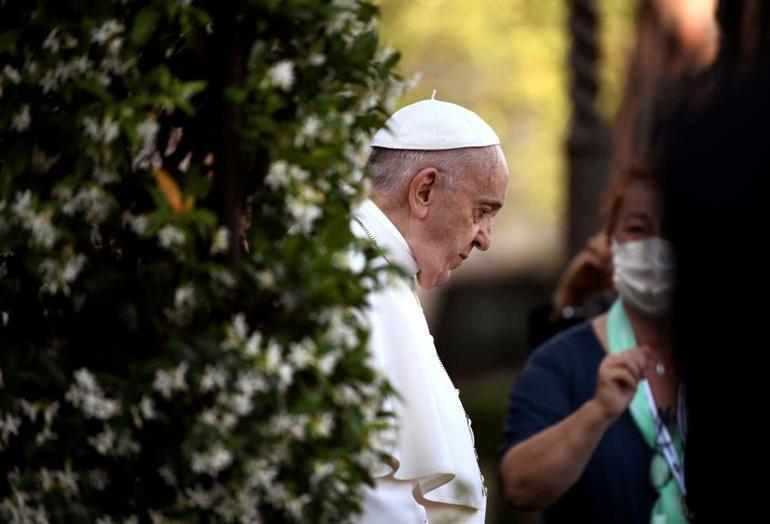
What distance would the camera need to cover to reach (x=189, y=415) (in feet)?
8.35

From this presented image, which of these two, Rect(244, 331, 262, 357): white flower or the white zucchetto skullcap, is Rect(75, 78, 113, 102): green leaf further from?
the white zucchetto skullcap

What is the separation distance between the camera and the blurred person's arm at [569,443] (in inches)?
180

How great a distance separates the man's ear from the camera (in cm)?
389

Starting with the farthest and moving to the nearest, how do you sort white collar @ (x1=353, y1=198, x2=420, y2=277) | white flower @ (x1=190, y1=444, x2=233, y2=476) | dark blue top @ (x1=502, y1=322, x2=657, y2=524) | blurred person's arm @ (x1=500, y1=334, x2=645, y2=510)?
dark blue top @ (x1=502, y1=322, x2=657, y2=524), blurred person's arm @ (x1=500, y1=334, x2=645, y2=510), white collar @ (x1=353, y1=198, x2=420, y2=277), white flower @ (x1=190, y1=444, x2=233, y2=476)

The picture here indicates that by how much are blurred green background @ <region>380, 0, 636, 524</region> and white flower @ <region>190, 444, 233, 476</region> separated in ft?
50.4

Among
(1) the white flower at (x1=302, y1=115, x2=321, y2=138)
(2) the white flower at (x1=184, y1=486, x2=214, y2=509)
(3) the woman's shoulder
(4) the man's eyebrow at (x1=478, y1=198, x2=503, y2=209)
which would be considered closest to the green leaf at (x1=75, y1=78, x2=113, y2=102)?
(1) the white flower at (x1=302, y1=115, x2=321, y2=138)

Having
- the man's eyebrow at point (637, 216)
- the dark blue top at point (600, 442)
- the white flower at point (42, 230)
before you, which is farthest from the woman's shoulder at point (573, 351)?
the white flower at point (42, 230)

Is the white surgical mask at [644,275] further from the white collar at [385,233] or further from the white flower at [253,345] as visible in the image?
the white flower at [253,345]

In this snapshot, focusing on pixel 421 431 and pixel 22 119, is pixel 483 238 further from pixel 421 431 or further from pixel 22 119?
pixel 22 119

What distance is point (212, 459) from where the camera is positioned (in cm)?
249

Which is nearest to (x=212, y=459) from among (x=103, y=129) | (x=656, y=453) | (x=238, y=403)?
(x=238, y=403)

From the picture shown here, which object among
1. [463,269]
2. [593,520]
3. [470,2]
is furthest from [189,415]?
[463,269]

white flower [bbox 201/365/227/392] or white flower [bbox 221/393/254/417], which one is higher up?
white flower [bbox 201/365/227/392]

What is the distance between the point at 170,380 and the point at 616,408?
2281mm
